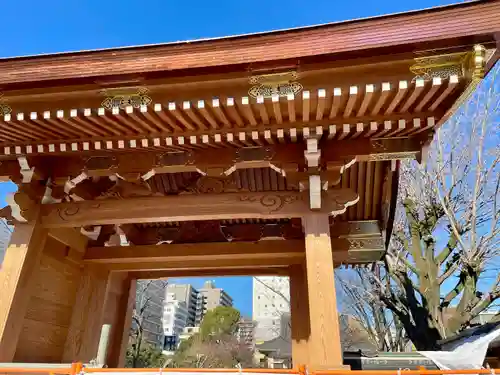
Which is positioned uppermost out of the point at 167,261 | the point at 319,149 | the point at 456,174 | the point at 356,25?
the point at 456,174

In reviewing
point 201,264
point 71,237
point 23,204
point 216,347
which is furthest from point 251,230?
point 216,347

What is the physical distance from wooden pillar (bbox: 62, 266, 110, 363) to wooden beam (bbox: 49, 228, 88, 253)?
1.62ft

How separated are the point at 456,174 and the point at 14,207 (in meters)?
12.5

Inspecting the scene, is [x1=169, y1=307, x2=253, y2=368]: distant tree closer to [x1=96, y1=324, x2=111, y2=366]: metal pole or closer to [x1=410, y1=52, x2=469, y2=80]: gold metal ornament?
[x1=96, y1=324, x2=111, y2=366]: metal pole

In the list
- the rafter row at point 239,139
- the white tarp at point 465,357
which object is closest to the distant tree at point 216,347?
the white tarp at point 465,357

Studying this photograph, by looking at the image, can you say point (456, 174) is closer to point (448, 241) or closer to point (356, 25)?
point (448, 241)

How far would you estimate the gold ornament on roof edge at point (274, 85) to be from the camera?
381cm

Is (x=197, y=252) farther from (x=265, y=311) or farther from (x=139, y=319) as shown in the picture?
(x=265, y=311)

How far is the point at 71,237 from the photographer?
5891mm

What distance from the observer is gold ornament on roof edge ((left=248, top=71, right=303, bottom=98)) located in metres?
3.81

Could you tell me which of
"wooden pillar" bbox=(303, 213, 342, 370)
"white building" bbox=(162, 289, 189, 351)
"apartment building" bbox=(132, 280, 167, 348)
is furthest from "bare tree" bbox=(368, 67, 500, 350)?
"white building" bbox=(162, 289, 189, 351)

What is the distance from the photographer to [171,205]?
4.91 m

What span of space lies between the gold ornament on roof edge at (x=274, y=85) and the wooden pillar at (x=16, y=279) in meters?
3.58

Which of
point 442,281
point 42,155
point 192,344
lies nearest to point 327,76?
point 42,155
